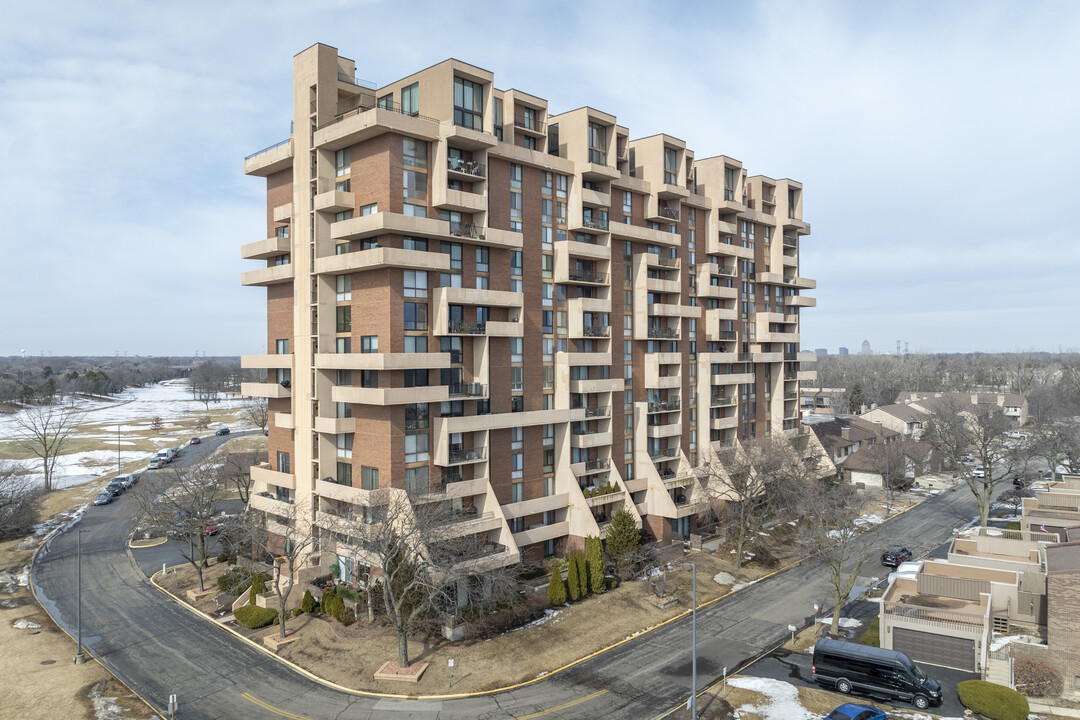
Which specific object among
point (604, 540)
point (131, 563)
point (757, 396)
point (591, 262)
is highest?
point (591, 262)

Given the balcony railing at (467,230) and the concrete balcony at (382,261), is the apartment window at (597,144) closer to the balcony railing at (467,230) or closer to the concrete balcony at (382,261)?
the balcony railing at (467,230)

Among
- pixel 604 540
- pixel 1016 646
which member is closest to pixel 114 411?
pixel 604 540

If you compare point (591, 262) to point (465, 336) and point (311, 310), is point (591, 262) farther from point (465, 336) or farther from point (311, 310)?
point (311, 310)

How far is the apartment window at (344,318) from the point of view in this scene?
44312 millimetres

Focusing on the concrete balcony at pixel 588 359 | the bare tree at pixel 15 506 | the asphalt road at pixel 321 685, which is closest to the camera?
the asphalt road at pixel 321 685

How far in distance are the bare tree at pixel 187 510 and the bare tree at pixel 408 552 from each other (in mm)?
15627

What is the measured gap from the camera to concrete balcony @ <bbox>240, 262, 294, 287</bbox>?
157 ft

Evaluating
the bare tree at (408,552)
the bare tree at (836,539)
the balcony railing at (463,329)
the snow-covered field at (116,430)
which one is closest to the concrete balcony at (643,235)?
the balcony railing at (463,329)

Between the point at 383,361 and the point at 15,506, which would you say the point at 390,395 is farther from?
the point at 15,506

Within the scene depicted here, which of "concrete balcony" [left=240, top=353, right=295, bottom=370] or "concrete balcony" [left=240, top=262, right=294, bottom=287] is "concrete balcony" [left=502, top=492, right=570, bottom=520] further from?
"concrete balcony" [left=240, top=262, right=294, bottom=287]

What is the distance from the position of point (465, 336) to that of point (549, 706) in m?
24.4

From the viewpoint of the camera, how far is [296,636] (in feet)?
127

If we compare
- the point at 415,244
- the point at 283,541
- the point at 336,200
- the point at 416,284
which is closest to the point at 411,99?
the point at 336,200

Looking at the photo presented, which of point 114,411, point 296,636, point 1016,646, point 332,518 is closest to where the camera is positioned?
point 1016,646
